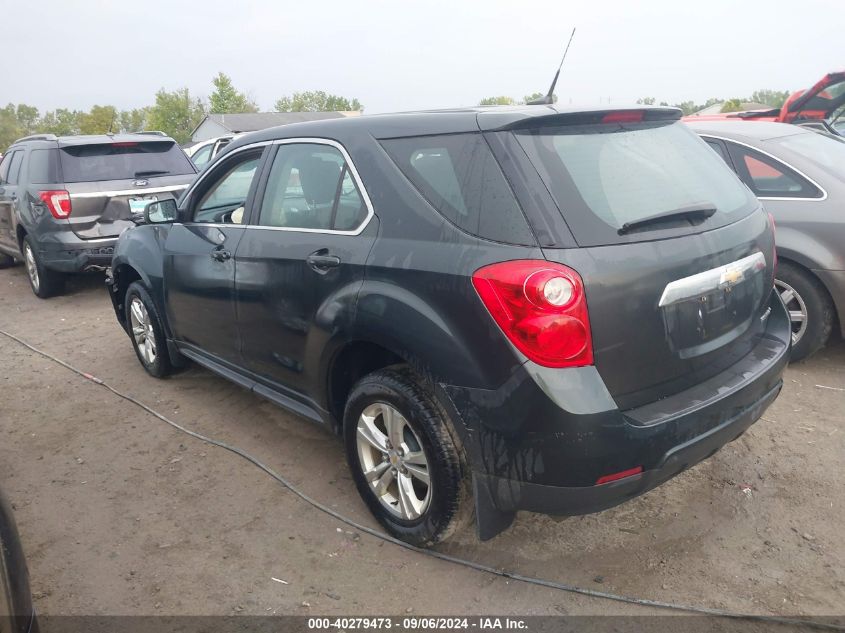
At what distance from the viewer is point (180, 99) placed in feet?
322

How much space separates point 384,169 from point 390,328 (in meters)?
0.68

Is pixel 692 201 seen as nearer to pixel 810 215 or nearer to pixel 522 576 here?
pixel 522 576

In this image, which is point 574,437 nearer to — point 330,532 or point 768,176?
point 330,532

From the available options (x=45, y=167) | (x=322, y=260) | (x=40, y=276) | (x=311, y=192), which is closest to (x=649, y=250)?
(x=322, y=260)

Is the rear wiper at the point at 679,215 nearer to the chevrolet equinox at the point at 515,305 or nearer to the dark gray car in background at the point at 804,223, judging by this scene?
the chevrolet equinox at the point at 515,305

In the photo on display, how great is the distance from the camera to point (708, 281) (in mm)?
2631

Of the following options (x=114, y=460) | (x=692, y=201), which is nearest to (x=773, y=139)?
(x=692, y=201)

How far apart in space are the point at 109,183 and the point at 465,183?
238 inches

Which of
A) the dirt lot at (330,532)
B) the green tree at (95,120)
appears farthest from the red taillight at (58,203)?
the green tree at (95,120)

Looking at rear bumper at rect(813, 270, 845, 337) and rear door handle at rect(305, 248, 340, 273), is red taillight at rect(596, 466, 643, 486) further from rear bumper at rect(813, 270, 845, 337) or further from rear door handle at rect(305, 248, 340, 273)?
rear bumper at rect(813, 270, 845, 337)

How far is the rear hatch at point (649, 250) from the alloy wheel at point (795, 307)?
191 cm

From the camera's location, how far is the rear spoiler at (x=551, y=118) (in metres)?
2.57

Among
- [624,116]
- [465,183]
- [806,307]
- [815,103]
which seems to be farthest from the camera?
[815,103]

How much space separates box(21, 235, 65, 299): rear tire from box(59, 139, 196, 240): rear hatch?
786 mm
